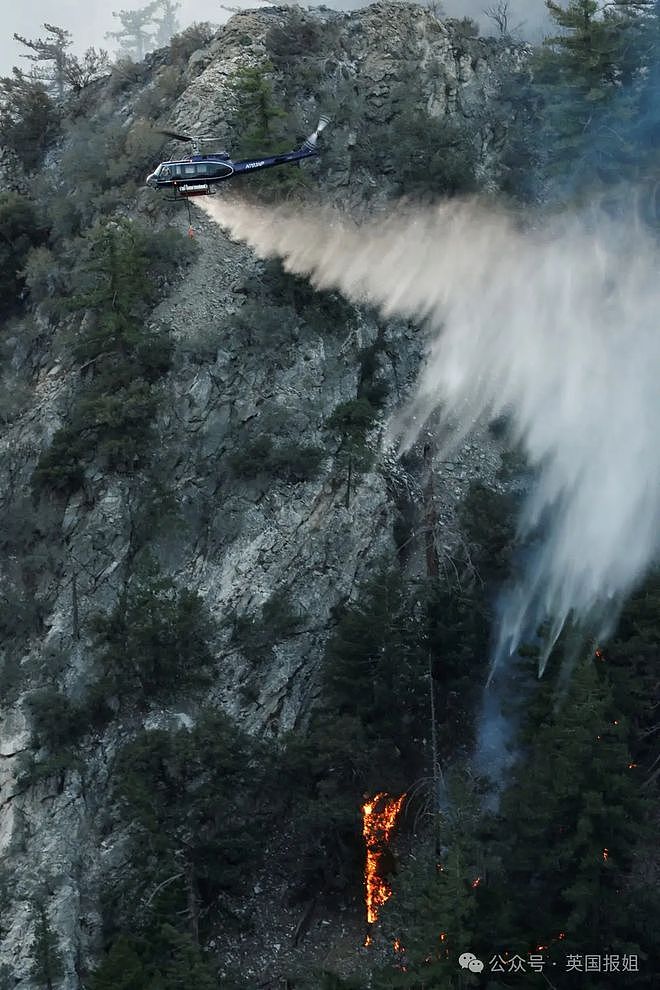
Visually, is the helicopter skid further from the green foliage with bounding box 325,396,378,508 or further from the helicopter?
the green foliage with bounding box 325,396,378,508

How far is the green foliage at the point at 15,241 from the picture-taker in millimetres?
56375

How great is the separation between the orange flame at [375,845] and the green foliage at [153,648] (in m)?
7.06

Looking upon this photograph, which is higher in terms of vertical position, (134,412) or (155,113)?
(155,113)

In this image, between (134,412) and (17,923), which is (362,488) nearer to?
(134,412)

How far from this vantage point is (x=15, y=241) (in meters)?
56.9

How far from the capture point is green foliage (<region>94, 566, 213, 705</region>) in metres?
40.9

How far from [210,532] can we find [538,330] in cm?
1779

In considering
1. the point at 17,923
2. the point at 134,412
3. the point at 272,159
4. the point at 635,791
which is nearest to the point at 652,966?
the point at 635,791

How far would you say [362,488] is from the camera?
4494 centimetres

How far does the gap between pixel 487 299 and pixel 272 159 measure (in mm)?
10877

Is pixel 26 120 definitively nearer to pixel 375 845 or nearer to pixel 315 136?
pixel 315 136

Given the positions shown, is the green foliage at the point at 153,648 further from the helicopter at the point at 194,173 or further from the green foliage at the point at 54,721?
the helicopter at the point at 194,173

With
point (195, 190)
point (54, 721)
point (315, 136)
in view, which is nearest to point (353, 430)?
point (195, 190)

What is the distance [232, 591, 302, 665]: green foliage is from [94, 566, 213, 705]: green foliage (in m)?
1.05
